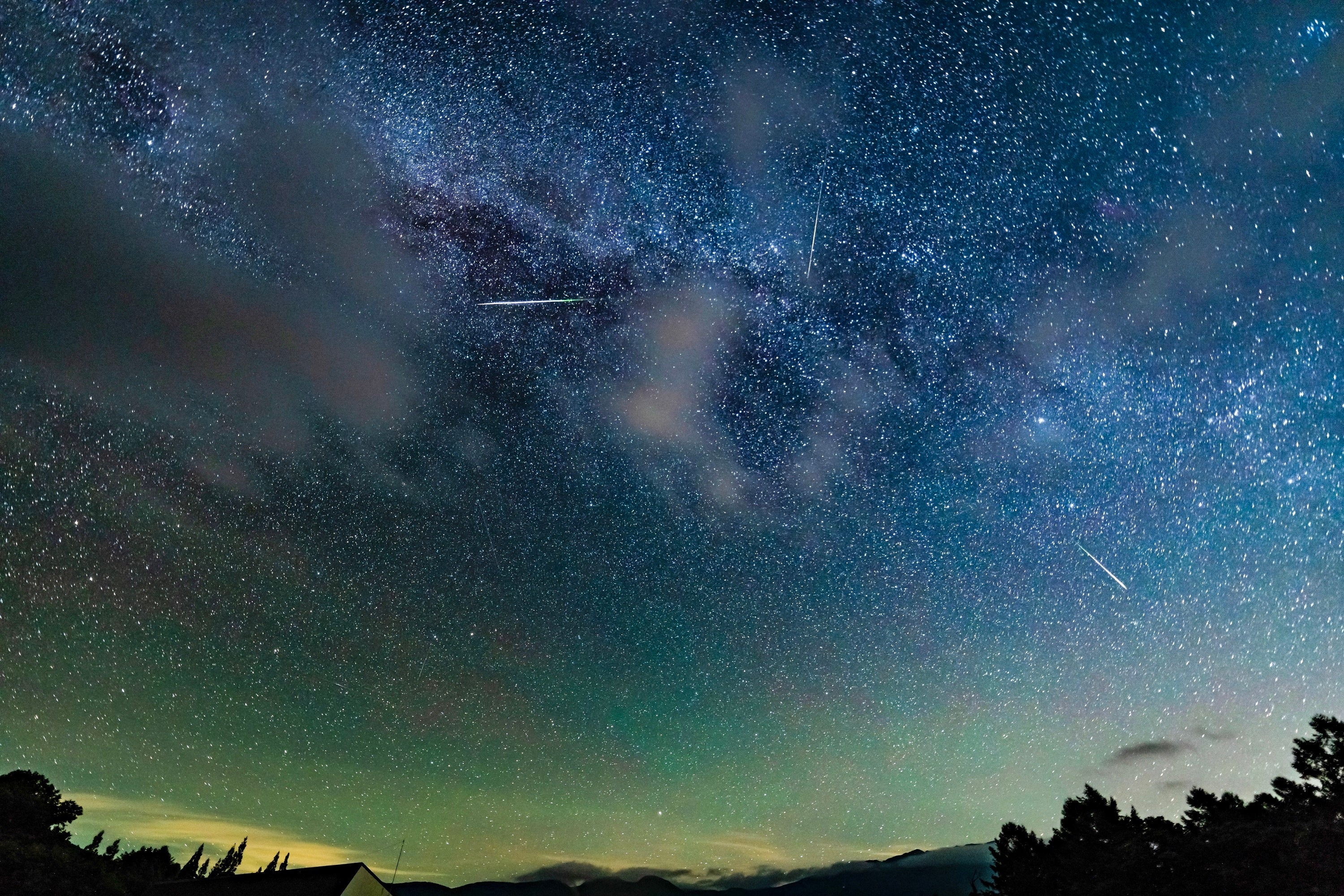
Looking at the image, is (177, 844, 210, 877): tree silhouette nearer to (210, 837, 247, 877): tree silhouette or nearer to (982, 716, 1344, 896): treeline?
(210, 837, 247, 877): tree silhouette

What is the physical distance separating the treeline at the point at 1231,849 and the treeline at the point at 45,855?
2159 inches

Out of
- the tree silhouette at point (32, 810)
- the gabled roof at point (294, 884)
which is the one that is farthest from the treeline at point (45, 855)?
the gabled roof at point (294, 884)

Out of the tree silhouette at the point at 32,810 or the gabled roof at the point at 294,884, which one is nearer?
the gabled roof at the point at 294,884

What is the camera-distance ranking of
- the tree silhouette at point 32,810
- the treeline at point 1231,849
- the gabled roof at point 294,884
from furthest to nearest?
the tree silhouette at point 32,810, the gabled roof at point 294,884, the treeline at point 1231,849

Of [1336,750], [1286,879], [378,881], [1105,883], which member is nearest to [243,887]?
[378,881]

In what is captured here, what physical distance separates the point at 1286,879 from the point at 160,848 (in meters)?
118

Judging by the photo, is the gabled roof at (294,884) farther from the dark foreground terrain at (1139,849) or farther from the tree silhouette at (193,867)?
the tree silhouette at (193,867)

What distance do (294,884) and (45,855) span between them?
2291 cm

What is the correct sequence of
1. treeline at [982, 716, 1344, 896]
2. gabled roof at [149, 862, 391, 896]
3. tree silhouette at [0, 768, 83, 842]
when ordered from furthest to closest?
tree silhouette at [0, 768, 83, 842] → gabled roof at [149, 862, 391, 896] → treeline at [982, 716, 1344, 896]

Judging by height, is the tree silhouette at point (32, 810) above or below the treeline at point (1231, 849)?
above

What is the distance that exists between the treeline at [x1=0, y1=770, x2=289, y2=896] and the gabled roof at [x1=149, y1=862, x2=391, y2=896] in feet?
31.2

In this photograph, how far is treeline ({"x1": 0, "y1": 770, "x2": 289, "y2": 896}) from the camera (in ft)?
131

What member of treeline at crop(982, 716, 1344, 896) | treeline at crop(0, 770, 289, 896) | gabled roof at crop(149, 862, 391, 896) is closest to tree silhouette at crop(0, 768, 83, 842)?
treeline at crop(0, 770, 289, 896)

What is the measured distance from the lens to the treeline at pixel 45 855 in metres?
39.9
